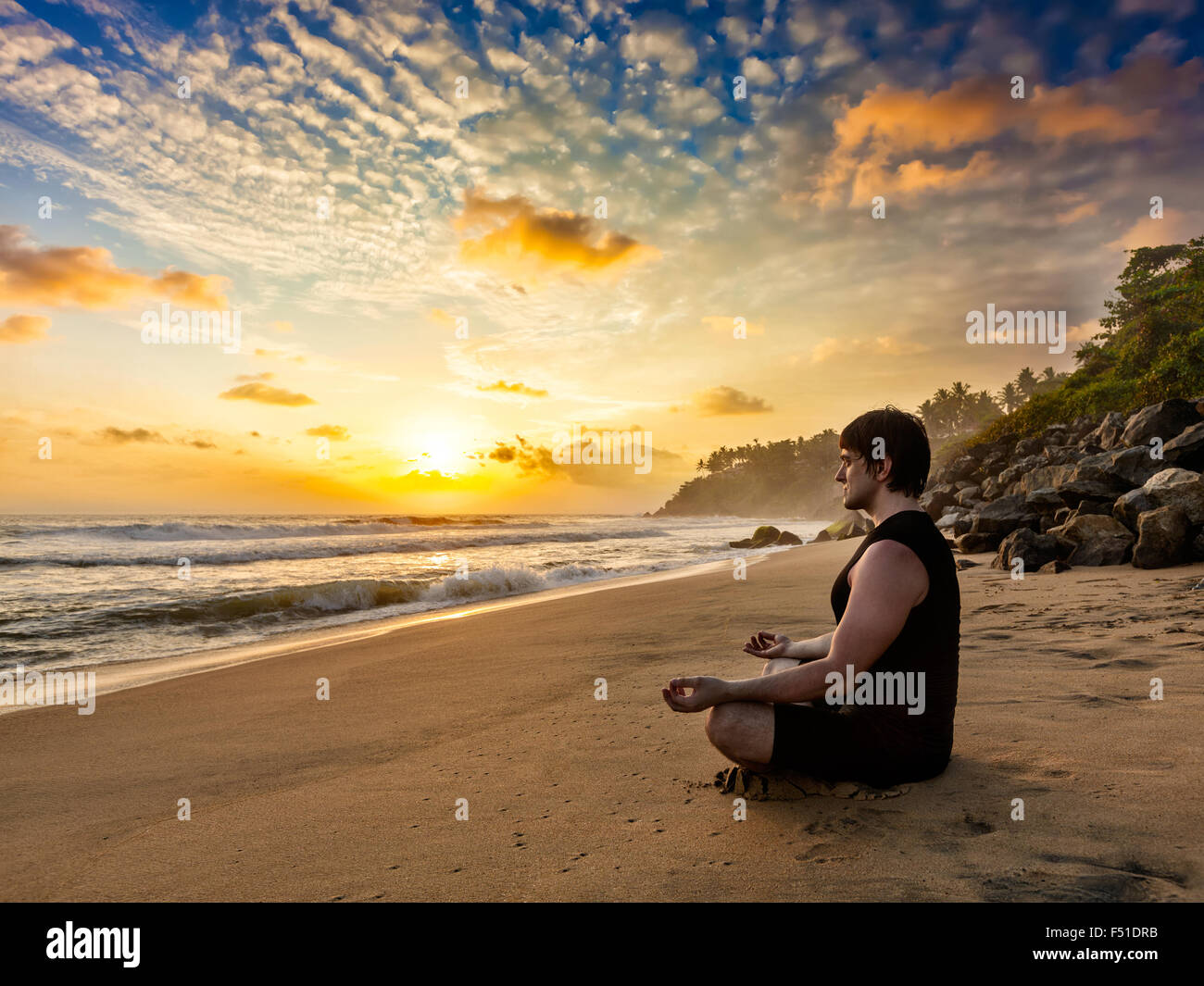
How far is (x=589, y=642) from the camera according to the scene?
310 inches

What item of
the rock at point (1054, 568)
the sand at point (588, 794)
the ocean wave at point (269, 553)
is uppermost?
the rock at point (1054, 568)

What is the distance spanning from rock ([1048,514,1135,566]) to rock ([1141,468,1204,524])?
0.68 m

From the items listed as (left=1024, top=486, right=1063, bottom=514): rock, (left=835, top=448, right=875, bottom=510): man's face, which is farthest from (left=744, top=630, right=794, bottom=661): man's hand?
(left=1024, top=486, right=1063, bottom=514): rock

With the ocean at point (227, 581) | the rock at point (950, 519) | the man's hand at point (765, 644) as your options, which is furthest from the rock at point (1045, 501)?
the man's hand at point (765, 644)

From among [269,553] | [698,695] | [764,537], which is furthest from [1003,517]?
[269,553]

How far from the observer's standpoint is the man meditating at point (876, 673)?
249 cm

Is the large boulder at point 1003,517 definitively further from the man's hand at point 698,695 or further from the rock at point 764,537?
the rock at point 764,537

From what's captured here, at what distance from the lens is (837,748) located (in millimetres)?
2734

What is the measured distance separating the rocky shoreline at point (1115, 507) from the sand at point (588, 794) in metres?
3.20

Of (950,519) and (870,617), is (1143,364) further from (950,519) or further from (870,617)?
(870,617)

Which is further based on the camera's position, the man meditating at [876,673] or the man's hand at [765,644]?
the man's hand at [765,644]

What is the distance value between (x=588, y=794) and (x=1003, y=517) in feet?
43.0
